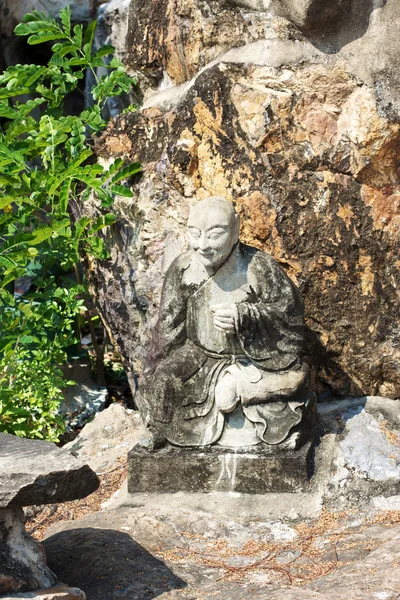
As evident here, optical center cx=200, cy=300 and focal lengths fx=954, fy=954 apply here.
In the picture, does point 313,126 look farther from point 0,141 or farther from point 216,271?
point 0,141

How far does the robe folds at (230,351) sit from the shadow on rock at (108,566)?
803mm

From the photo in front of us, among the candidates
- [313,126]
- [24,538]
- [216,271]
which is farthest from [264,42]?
[24,538]

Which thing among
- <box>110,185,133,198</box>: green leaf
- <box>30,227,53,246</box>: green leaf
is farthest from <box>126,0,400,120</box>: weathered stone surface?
<box>30,227,53,246</box>: green leaf

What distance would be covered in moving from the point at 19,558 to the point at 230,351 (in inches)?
71.3

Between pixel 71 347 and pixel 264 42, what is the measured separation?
286 cm

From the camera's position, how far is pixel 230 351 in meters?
5.19

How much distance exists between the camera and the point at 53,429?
21.6 ft

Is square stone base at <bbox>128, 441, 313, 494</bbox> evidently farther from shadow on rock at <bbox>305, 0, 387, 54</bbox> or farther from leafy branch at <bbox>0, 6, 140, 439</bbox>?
shadow on rock at <bbox>305, 0, 387, 54</bbox>

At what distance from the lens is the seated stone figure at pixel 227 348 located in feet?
16.5

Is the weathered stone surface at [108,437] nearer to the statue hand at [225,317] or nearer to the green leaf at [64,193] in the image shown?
the statue hand at [225,317]

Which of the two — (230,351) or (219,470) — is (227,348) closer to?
(230,351)

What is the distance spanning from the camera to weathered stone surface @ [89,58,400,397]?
18.8 ft

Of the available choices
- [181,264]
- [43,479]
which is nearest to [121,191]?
[181,264]

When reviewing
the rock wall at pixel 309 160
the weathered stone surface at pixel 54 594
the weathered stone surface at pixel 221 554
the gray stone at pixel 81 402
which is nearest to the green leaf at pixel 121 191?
the rock wall at pixel 309 160
